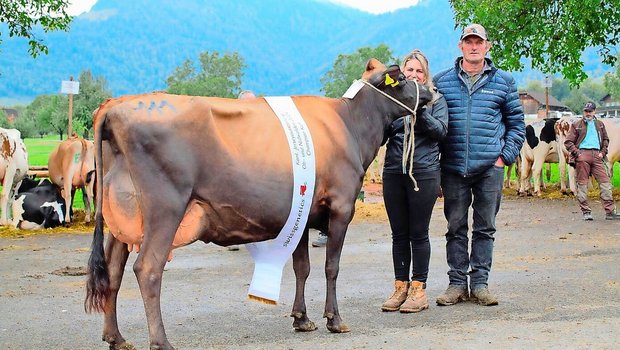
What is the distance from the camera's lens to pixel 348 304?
8.67 m

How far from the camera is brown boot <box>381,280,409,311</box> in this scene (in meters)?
8.34

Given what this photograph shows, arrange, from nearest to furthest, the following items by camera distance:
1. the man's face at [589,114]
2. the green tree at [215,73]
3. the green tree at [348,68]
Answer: the man's face at [589,114], the green tree at [348,68], the green tree at [215,73]

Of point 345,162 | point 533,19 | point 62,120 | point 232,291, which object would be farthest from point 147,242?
point 62,120

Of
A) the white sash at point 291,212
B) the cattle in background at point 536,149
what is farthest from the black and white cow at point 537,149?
the white sash at point 291,212

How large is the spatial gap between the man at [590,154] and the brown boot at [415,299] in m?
9.26

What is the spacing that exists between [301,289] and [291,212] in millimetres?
844

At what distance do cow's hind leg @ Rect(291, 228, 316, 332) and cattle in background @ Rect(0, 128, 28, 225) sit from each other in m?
11.3

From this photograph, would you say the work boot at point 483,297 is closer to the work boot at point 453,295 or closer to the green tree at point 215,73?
the work boot at point 453,295

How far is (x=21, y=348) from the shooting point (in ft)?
22.8

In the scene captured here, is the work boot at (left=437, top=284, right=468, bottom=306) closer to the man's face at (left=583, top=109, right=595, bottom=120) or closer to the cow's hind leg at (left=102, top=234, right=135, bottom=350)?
the cow's hind leg at (left=102, top=234, right=135, bottom=350)

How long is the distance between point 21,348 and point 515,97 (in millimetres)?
5180

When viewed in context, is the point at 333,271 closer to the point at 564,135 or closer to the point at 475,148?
the point at 475,148

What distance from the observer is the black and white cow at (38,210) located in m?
16.8

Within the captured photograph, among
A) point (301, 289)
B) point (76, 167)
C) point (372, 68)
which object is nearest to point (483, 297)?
point (301, 289)
